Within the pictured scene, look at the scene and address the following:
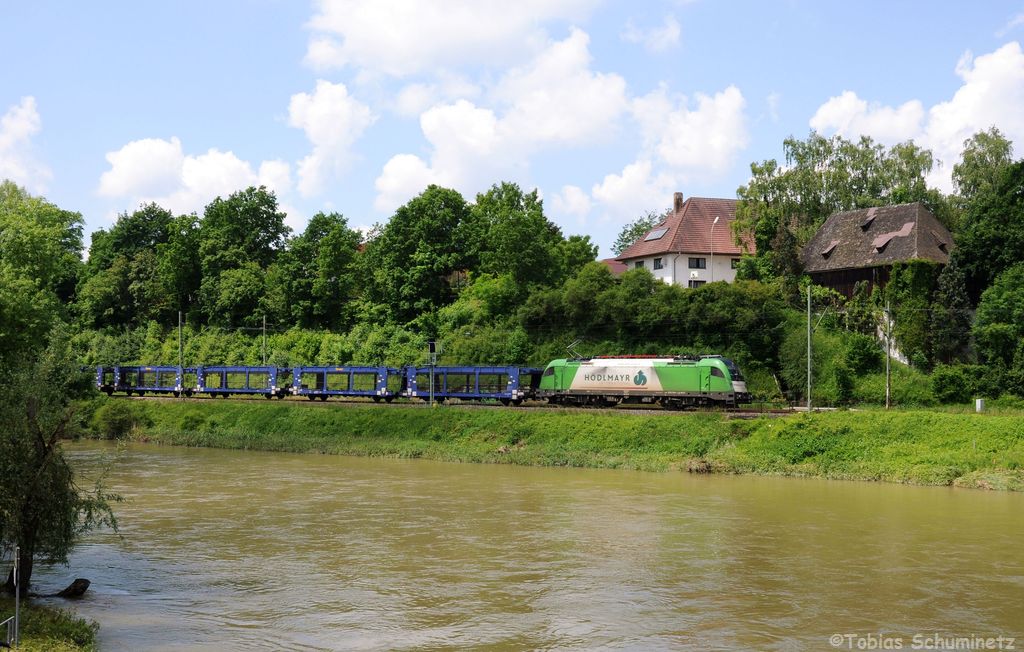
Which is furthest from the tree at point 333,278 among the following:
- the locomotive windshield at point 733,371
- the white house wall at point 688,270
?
the locomotive windshield at point 733,371

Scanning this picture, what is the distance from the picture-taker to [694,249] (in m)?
69.4

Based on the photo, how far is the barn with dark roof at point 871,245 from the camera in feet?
181

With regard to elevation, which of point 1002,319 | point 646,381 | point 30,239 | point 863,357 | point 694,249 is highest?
point 694,249

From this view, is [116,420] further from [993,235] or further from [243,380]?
[993,235]

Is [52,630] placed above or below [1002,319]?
below

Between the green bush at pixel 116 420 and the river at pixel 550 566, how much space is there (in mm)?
23720

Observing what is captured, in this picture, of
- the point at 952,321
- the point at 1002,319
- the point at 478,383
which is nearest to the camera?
the point at 1002,319

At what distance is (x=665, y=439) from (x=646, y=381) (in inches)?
267

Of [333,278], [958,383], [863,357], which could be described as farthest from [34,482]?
[333,278]

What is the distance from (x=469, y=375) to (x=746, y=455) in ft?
64.5

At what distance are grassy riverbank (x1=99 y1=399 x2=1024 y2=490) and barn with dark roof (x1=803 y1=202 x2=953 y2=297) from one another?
724 inches

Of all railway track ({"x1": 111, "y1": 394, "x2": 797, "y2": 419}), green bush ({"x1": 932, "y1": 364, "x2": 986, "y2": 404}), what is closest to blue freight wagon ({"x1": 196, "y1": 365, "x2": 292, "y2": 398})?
railway track ({"x1": 111, "y1": 394, "x2": 797, "y2": 419})

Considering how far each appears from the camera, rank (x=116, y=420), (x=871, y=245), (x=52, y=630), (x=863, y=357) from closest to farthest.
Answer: (x=52, y=630)
(x=863, y=357)
(x=116, y=420)
(x=871, y=245)

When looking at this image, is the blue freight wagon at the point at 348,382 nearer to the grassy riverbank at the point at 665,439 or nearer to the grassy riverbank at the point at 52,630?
the grassy riverbank at the point at 665,439
